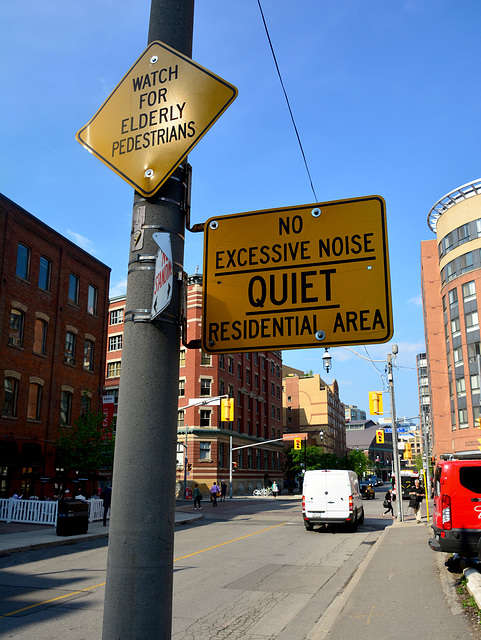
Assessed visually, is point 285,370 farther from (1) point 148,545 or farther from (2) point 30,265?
(1) point 148,545

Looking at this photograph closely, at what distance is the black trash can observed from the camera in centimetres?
1992

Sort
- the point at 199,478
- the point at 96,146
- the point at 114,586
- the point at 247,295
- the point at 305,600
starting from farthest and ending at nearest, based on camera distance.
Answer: the point at 199,478, the point at 305,600, the point at 96,146, the point at 247,295, the point at 114,586

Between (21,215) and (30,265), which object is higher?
(21,215)

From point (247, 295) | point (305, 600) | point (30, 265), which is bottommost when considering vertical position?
point (305, 600)

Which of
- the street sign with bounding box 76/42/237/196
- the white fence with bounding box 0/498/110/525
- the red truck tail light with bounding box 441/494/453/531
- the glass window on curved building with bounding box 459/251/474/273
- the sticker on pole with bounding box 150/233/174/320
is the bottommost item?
the white fence with bounding box 0/498/110/525

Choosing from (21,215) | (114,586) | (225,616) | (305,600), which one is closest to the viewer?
(114,586)

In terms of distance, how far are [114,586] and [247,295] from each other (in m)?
1.38

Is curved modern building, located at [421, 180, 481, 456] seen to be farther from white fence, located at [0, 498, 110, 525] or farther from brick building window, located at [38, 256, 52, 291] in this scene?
white fence, located at [0, 498, 110, 525]

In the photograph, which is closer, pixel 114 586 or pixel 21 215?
pixel 114 586

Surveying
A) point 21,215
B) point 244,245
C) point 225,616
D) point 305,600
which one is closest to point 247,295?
point 244,245

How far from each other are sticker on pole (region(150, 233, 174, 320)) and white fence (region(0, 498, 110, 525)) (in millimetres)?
23920

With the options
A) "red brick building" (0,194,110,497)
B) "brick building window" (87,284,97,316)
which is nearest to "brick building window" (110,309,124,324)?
"brick building window" (87,284,97,316)

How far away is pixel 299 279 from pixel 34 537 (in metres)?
19.6

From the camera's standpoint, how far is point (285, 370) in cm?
12519
